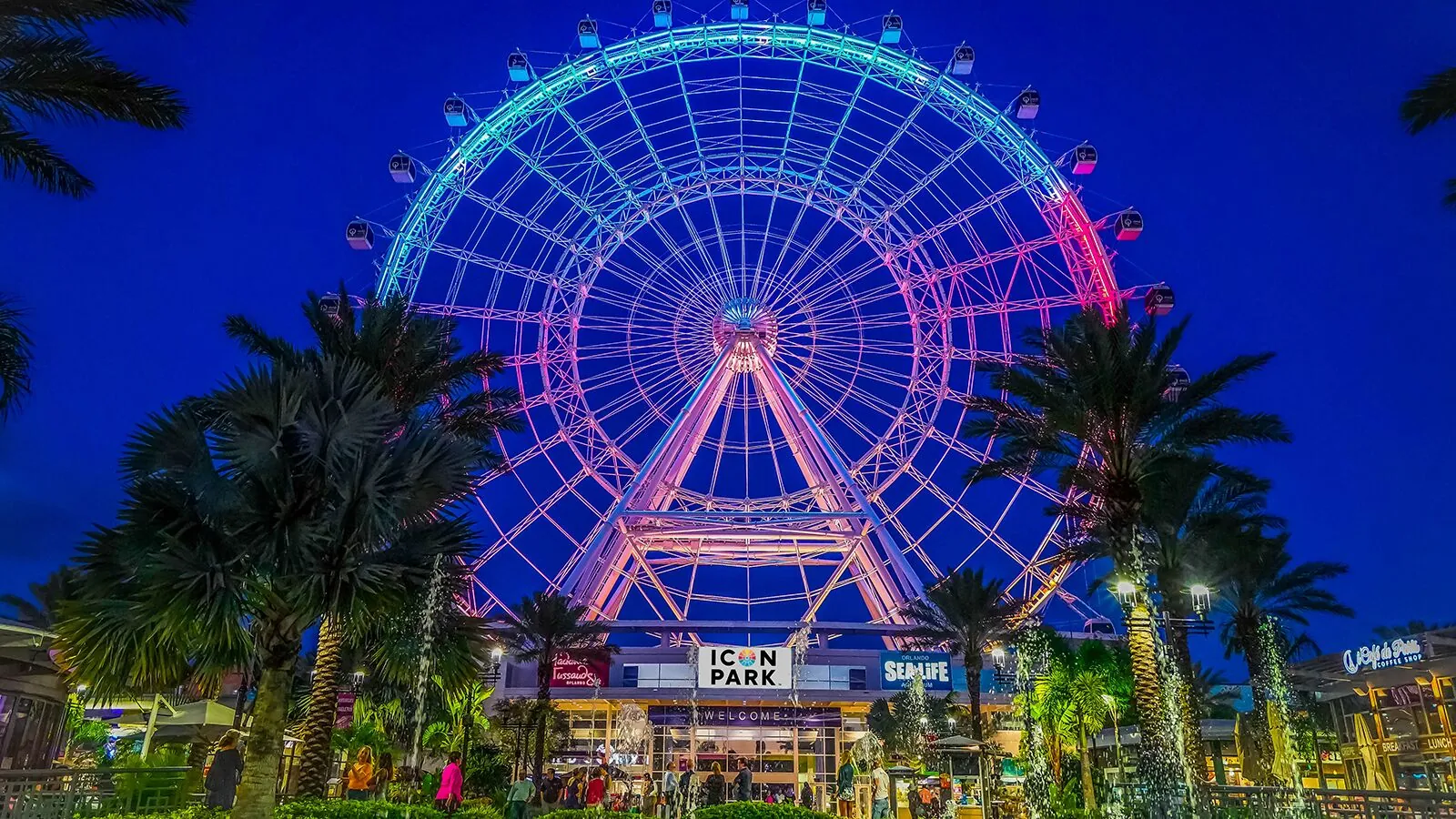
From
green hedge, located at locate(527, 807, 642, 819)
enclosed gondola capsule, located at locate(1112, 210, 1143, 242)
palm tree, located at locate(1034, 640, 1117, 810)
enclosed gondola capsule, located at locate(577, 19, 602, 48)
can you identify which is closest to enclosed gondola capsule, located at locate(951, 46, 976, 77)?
enclosed gondola capsule, located at locate(1112, 210, 1143, 242)

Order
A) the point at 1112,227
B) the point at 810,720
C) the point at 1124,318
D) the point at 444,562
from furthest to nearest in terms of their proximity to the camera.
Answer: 1. the point at 810,720
2. the point at 1112,227
3. the point at 1124,318
4. the point at 444,562

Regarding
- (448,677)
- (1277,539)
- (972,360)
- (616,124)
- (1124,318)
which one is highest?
(616,124)

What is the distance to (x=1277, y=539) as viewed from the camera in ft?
90.9

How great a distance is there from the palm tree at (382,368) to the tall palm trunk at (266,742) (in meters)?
2.68

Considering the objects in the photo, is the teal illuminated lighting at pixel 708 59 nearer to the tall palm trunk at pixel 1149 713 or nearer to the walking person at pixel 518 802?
the tall palm trunk at pixel 1149 713

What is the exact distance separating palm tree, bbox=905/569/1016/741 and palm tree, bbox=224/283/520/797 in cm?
1732

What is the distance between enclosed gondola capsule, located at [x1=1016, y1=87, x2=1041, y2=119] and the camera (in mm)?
30297

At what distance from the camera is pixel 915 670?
43.3 metres

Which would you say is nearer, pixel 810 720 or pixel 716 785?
pixel 716 785

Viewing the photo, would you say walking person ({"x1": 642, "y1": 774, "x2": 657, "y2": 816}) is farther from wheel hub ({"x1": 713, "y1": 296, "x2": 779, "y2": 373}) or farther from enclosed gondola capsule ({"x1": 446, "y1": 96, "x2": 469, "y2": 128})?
enclosed gondola capsule ({"x1": 446, "y1": 96, "x2": 469, "y2": 128})

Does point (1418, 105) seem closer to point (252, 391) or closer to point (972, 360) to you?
point (252, 391)

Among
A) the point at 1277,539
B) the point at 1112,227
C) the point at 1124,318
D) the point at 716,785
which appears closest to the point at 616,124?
the point at 1112,227

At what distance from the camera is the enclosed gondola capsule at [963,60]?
30.3 m

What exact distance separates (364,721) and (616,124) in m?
21.9
